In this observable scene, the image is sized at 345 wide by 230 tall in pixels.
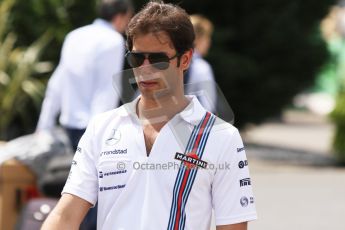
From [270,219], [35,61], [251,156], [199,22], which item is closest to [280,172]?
[251,156]

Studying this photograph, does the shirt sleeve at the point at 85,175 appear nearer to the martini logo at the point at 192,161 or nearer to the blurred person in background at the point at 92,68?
the martini logo at the point at 192,161

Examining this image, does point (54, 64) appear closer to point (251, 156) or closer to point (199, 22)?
point (251, 156)

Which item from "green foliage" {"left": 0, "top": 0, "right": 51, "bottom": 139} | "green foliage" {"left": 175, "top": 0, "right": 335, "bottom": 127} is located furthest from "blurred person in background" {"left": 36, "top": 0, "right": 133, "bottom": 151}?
"green foliage" {"left": 175, "top": 0, "right": 335, "bottom": 127}

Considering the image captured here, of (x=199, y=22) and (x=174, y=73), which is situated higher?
(x=199, y=22)

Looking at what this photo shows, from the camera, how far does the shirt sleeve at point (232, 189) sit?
3.28 m

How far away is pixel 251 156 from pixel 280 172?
1464mm

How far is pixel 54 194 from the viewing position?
6.43 metres

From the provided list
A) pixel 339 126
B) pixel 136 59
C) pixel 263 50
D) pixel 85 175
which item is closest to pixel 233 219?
pixel 85 175

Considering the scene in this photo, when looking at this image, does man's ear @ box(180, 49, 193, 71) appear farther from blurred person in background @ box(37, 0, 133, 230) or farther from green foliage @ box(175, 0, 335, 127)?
green foliage @ box(175, 0, 335, 127)

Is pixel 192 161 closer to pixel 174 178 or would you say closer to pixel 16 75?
pixel 174 178

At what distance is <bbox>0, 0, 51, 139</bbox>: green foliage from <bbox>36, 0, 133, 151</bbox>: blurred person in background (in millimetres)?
5952

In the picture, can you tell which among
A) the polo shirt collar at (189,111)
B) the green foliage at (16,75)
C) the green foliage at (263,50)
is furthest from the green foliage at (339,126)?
the polo shirt collar at (189,111)

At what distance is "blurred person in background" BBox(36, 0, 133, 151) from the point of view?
6395mm

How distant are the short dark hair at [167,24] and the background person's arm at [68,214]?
0.58 meters
